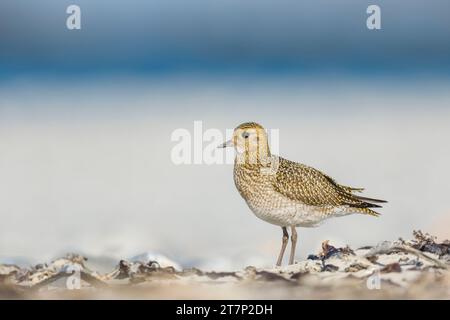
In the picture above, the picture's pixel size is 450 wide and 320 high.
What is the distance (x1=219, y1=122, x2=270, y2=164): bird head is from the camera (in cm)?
471

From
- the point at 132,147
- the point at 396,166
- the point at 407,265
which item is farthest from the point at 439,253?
the point at 132,147

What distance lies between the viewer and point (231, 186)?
16.1 ft

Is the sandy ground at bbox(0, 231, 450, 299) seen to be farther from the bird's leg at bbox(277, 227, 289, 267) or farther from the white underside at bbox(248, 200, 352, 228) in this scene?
the white underside at bbox(248, 200, 352, 228)

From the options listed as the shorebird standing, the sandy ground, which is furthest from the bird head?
the sandy ground

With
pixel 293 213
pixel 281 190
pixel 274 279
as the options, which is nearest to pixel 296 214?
pixel 293 213

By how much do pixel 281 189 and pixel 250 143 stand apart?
0.27 metres

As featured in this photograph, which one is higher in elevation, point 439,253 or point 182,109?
point 182,109

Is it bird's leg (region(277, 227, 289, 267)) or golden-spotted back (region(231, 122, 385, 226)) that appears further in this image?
bird's leg (region(277, 227, 289, 267))

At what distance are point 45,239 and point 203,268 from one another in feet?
2.60

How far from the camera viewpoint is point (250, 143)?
15.5ft

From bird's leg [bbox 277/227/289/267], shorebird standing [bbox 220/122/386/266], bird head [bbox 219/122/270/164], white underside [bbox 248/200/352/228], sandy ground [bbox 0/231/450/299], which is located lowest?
sandy ground [bbox 0/231/450/299]

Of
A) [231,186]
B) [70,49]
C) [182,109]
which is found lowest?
[231,186]

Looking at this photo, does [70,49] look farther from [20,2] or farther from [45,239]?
[45,239]

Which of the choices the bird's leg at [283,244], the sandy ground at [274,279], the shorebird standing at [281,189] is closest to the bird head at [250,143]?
the shorebird standing at [281,189]
